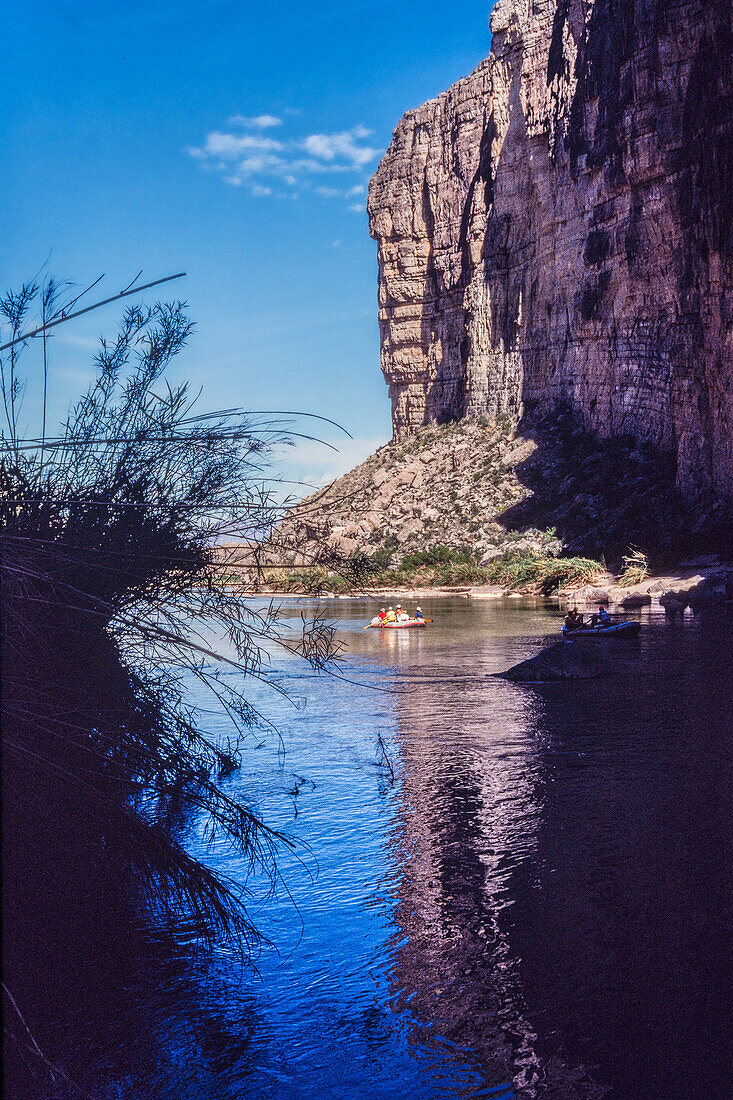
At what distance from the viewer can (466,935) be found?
245 inches

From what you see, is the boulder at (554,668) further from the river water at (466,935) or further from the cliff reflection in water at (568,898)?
the river water at (466,935)

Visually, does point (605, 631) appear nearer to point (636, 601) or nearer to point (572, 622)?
point (572, 622)

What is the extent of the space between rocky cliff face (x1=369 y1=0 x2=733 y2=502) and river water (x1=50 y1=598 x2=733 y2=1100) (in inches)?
1302

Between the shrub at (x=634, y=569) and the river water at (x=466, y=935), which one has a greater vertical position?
the shrub at (x=634, y=569)

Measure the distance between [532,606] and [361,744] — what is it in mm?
28202

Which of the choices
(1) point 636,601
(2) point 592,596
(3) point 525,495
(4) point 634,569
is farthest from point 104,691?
(3) point 525,495

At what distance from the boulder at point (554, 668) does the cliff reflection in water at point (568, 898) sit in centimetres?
402

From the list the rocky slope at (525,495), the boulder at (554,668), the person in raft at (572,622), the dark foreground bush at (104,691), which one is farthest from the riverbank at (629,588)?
the dark foreground bush at (104,691)

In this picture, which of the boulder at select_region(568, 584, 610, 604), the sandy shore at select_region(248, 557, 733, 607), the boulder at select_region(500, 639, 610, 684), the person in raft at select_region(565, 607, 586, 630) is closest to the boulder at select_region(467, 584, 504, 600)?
the sandy shore at select_region(248, 557, 733, 607)

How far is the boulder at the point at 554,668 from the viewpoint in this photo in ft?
56.9

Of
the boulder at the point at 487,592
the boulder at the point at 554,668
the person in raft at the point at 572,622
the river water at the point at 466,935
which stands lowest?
the river water at the point at 466,935

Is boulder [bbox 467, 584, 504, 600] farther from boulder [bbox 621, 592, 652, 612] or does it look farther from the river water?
the river water

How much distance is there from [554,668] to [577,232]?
48.1 metres

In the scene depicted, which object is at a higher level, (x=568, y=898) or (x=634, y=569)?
(x=634, y=569)
